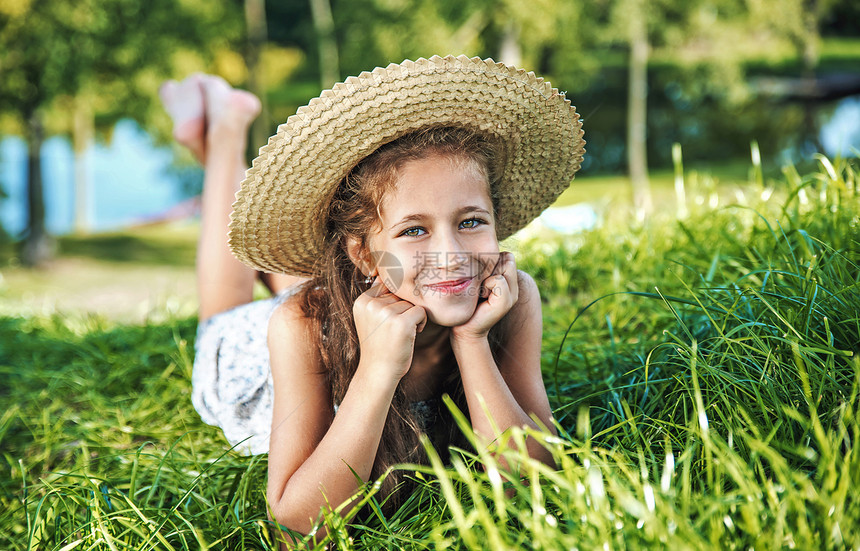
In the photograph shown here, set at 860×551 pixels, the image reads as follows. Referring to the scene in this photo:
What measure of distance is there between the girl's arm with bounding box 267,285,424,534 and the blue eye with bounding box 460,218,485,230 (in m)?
0.29

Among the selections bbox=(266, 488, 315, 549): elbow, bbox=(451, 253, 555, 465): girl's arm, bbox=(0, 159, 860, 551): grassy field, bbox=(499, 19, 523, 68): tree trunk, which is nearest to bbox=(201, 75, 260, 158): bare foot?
bbox=(0, 159, 860, 551): grassy field

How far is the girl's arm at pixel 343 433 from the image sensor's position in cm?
173

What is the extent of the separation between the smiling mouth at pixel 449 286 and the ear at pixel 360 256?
0.92 feet

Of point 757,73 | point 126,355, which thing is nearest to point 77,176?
point 126,355

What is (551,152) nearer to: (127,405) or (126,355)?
(127,405)

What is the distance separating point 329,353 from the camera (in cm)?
205

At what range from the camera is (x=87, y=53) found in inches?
376

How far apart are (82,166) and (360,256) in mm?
19820

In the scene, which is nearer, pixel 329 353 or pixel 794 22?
pixel 329 353

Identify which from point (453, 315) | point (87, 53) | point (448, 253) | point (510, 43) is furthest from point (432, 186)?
point (510, 43)

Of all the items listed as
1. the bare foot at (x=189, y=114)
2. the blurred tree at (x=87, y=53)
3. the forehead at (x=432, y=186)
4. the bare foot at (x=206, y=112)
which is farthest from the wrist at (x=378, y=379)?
the blurred tree at (x=87, y=53)

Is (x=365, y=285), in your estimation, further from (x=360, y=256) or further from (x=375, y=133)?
(x=375, y=133)

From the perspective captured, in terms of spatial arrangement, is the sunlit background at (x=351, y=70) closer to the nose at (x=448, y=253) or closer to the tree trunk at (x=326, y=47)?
the tree trunk at (x=326, y=47)

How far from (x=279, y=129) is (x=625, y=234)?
9.17ft
